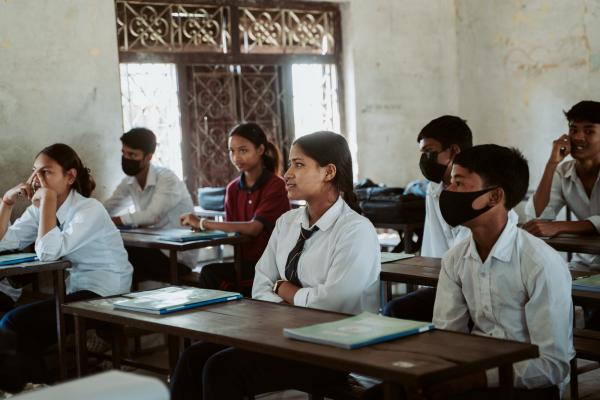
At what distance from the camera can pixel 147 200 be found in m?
5.51

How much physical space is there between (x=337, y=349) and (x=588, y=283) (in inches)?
50.1

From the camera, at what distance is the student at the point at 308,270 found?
2.70 metres

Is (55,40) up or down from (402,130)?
up

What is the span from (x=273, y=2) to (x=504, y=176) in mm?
4083

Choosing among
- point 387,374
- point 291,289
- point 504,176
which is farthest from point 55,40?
point 387,374

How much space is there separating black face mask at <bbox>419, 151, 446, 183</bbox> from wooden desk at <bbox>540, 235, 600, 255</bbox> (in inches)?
22.5

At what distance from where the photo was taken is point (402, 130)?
7.33m

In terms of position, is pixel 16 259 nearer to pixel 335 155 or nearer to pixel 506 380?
pixel 335 155

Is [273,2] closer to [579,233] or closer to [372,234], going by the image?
[579,233]

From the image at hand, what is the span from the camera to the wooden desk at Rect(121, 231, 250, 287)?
4469 millimetres

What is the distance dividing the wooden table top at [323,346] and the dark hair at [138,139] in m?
2.67

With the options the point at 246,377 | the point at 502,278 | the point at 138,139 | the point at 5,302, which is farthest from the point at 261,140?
the point at 502,278

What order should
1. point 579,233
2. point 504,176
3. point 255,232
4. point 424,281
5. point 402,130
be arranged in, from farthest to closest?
point 402,130
point 255,232
point 579,233
point 424,281
point 504,176

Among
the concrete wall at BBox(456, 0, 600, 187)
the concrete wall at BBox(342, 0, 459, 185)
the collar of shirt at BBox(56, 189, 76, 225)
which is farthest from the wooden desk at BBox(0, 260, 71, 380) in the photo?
the concrete wall at BBox(456, 0, 600, 187)
